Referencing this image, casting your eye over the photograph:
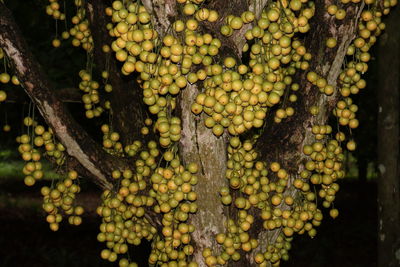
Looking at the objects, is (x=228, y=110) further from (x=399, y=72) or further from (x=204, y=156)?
(x=399, y=72)

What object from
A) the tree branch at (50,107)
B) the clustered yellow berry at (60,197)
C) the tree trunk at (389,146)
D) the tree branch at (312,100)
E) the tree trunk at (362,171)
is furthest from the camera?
the tree trunk at (362,171)

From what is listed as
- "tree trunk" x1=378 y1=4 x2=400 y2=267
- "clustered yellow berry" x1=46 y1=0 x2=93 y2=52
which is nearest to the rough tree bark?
"clustered yellow berry" x1=46 y1=0 x2=93 y2=52

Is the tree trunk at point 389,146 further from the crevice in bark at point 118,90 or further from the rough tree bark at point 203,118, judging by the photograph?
the crevice in bark at point 118,90

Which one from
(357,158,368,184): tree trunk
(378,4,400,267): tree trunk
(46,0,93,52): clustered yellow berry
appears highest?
(46,0,93,52): clustered yellow berry

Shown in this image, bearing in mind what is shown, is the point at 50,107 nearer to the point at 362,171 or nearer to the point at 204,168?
the point at 204,168

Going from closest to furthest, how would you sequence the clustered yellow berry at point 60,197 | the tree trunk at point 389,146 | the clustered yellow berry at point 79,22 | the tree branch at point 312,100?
the tree branch at point 312,100 → the clustered yellow berry at point 60,197 → the clustered yellow berry at point 79,22 → the tree trunk at point 389,146

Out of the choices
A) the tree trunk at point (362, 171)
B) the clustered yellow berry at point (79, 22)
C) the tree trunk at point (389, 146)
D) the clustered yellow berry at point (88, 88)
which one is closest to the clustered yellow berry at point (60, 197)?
the clustered yellow berry at point (88, 88)

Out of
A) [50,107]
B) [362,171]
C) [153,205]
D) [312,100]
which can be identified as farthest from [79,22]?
[362,171]

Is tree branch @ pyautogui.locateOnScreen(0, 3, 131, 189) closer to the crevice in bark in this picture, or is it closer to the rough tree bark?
the rough tree bark
